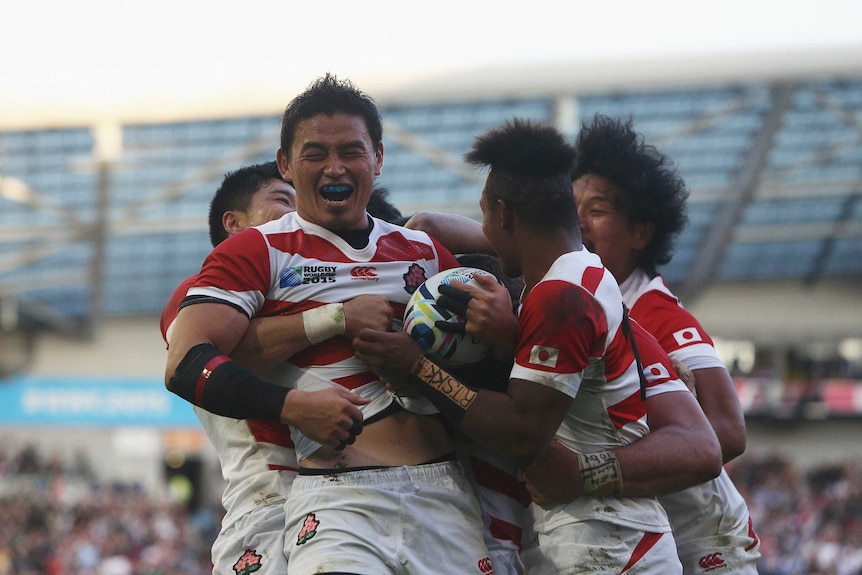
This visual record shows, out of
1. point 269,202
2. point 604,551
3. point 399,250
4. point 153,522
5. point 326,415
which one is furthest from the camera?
point 153,522

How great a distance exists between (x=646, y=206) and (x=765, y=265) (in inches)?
1181

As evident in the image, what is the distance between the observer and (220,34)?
22.6 meters

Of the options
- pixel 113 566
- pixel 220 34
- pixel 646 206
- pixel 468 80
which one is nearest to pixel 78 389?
pixel 113 566

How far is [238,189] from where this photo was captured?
538 centimetres

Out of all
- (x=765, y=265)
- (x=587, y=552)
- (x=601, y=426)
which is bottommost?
(x=765, y=265)

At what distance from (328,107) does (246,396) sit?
1.16 meters

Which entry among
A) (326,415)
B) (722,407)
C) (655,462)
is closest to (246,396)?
(326,415)

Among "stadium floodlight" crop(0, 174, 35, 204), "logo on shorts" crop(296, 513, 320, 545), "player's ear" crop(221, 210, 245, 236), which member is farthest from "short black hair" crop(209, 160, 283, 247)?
"stadium floodlight" crop(0, 174, 35, 204)

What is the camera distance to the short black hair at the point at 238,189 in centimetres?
534

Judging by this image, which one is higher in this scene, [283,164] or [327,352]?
[283,164]

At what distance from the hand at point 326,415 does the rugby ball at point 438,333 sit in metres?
0.34

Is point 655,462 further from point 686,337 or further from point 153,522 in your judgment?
point 153,522

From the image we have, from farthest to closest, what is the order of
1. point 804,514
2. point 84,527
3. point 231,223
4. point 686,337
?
point 84,527 → point 804,514 → point 231,223 → point 686,337

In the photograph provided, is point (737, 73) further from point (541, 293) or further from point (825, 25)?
point (541, 293)
